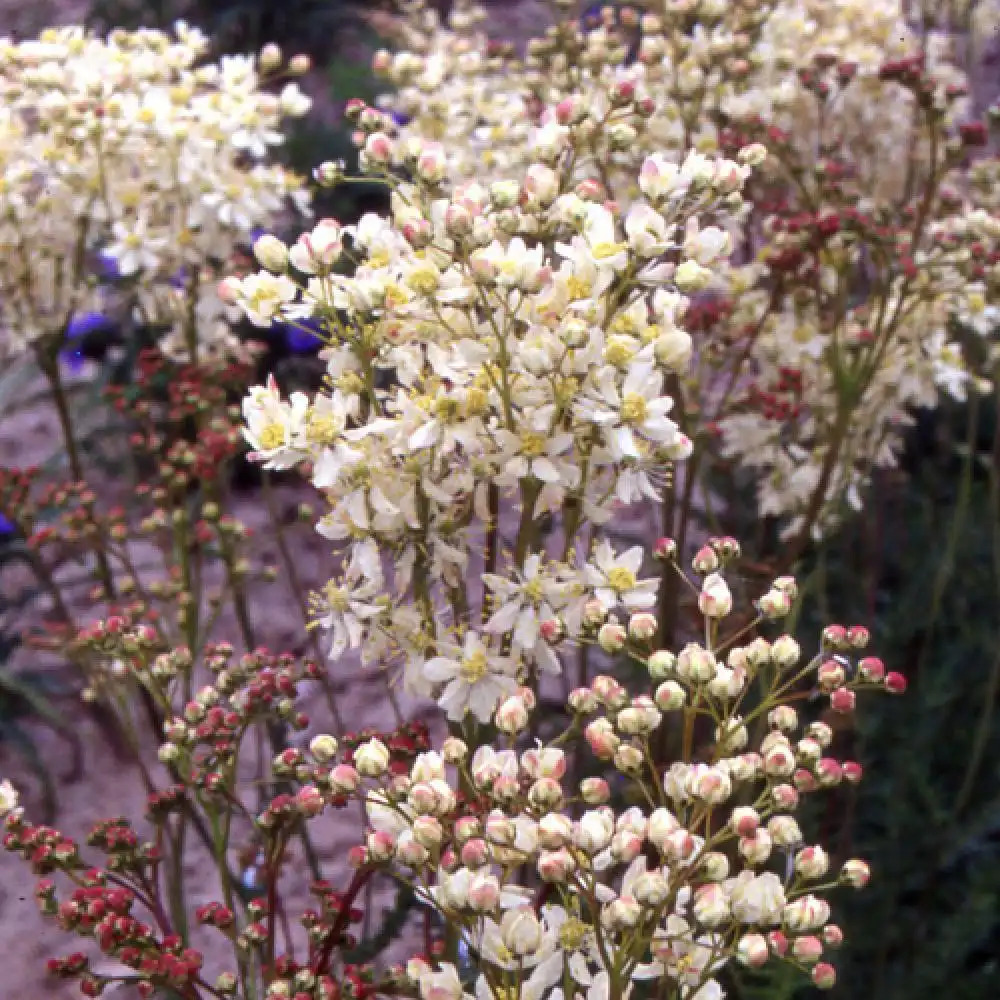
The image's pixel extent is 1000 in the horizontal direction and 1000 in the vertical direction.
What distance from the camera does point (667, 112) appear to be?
1941mm

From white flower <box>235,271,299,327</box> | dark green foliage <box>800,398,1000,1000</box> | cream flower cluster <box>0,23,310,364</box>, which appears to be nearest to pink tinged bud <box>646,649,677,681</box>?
white flower <box>235,271,299,327</box>

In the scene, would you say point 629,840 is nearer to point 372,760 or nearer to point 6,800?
point 372,760

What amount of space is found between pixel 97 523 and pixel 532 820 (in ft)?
3.50

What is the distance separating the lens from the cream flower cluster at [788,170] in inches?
69.9

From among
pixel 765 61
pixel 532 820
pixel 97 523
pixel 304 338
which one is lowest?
pixel 304 338

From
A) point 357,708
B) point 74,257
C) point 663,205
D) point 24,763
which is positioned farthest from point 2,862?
point 663,205

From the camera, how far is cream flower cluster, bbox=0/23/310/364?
5.67ft

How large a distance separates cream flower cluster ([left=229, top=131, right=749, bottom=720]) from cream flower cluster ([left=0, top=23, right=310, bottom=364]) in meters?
0.83

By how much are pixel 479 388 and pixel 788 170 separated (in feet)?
3.87

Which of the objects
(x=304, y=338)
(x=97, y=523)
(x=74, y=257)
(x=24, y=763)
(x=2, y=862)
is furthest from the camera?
(x=304, y=338)

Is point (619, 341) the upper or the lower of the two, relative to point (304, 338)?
upper

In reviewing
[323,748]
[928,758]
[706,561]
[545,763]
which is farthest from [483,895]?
[928,758]

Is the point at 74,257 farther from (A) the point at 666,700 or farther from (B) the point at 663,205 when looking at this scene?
(A) the point at 666,700

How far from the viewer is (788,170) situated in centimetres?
195
